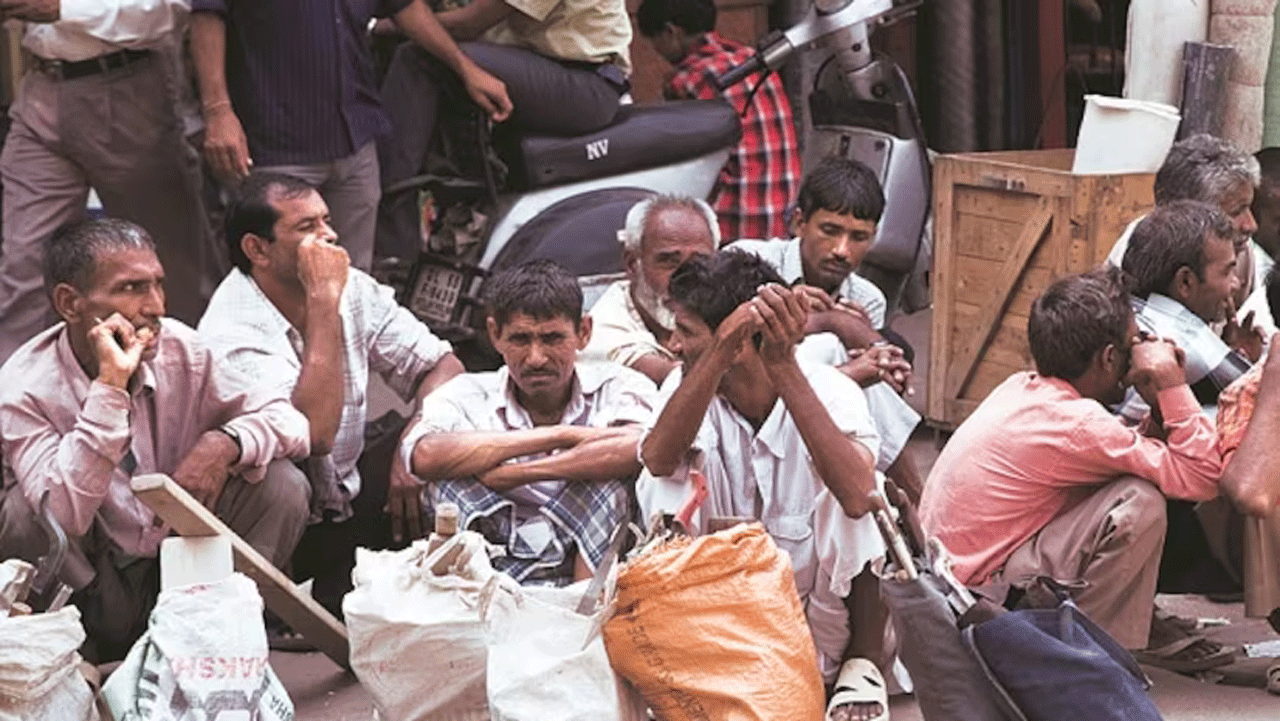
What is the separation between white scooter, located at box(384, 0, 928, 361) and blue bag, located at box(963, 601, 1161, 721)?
3.13 meters

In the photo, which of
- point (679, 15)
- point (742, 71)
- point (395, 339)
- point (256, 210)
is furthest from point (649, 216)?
point (679, 15)

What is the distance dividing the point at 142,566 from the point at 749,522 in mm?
1370

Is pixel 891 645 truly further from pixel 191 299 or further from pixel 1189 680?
pixel 191 299

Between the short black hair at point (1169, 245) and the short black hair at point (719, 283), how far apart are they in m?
0.99

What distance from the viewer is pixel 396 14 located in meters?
8.12

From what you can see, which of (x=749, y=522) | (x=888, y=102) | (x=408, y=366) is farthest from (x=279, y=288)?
(x=888, y=102)

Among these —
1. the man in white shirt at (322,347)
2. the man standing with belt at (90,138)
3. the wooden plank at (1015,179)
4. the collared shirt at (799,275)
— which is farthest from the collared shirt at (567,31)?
the man in white shirt at (322,347)

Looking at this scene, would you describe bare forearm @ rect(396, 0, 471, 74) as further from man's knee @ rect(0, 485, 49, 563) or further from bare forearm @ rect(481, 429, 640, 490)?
man's knee @ rect(0, 485, 49, 563)

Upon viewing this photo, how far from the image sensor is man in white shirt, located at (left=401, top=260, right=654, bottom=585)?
6.12m

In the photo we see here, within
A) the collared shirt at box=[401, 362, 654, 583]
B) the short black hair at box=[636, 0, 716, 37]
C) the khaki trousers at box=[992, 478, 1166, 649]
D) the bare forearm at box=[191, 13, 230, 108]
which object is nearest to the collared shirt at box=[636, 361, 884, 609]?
the collared shirt at box=[401, 362, 654, 583]

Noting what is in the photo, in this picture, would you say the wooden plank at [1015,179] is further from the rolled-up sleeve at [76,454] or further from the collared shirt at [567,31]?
the rolled-up sleeve at [76,454]

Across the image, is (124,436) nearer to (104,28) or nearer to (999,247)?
(104,28)

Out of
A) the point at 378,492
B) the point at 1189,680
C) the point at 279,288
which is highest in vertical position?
the point at 279,288

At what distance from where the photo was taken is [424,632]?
18.2 ft
